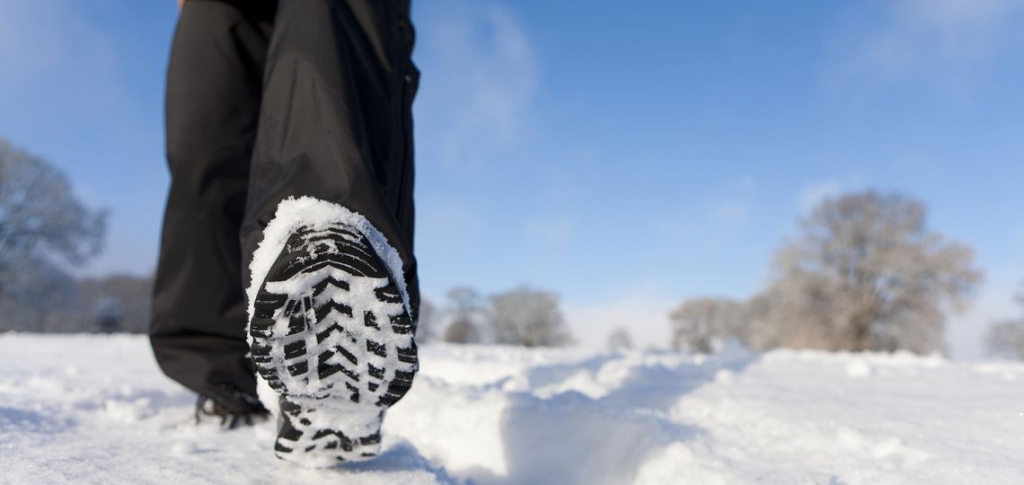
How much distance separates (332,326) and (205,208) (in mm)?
717

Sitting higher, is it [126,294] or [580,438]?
[126,294]

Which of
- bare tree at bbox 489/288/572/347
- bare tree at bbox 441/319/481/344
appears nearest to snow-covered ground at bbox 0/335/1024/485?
bare tree at bbox 441/319/481/344

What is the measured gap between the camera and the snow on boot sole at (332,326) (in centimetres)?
70

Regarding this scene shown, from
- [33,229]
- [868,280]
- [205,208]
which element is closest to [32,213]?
[33,229]

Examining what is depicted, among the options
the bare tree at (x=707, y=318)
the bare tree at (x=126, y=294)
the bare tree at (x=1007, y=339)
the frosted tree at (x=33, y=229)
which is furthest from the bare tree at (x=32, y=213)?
the bare tree at (x=1007, y=339)

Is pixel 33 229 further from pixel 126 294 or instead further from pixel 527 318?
pixel 527 318

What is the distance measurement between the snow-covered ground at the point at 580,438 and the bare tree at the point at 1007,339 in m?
28.0

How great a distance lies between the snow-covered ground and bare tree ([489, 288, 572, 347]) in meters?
33.6

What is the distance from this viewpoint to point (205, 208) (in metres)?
1.26

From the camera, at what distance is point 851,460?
39.6 inches

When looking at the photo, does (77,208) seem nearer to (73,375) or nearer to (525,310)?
(73,375)

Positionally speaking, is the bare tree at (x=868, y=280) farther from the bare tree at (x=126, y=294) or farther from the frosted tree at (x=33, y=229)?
the bare tree at (x=126, y=294)

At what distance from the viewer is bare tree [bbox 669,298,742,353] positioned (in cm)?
3760

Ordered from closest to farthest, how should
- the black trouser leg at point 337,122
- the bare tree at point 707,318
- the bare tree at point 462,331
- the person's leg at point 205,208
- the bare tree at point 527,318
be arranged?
the black trouser leg at point 337,122 → the person's leg at point 205,208 → the bare tree at point 462,331 → the bare tree at point 527,318 → the bare tree at point 707,318
